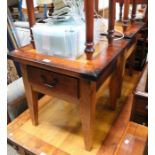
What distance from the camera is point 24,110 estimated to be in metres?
1.38

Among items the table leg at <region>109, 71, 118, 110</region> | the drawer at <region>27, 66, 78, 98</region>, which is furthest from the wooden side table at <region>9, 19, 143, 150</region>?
the table leg at <region>109, 71, 118, 110</region>

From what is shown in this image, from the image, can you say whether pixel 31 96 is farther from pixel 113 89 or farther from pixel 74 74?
pixel 113 89

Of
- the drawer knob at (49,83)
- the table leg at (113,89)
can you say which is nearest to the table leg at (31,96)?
the drawer knob at (49,83)

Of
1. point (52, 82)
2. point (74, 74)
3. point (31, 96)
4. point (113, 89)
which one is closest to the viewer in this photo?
point (74, 74)

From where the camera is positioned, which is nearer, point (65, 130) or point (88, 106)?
point (88, 106)

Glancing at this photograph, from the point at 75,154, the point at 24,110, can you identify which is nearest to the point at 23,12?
the point at 24,110

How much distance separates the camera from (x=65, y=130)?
3.79 ft

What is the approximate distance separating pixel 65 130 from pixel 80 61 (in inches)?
20.5

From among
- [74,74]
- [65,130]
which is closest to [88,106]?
[74,74]

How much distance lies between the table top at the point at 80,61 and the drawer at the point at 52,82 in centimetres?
5

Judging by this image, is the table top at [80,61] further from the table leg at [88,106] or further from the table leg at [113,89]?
the table leg at [113,89]

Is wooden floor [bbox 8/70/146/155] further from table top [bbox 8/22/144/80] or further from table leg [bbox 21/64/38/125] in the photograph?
table top [bbox 8/22/144/80]

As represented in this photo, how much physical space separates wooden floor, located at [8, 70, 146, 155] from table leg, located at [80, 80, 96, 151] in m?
0.10

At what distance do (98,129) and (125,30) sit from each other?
2.24 feet
